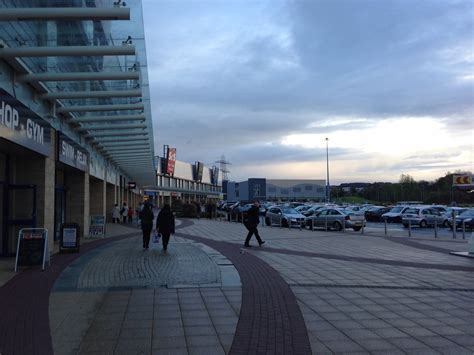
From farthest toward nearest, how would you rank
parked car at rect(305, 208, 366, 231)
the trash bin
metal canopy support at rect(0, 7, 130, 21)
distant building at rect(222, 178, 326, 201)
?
distant building at rect(222, 178, 326, 201) < parked car at rect(305, 208, 366, 231) < the trash bin < metal canopy support at rect(0, 7, 130, 21)

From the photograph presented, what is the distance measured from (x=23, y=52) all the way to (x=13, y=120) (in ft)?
6.46

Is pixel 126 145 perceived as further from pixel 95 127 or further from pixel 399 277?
pixel 399 277

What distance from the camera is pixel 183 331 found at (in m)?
5.98

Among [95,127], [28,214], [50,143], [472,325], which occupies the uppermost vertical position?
[95,127]

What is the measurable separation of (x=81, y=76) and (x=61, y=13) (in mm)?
3126

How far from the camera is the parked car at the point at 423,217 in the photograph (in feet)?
112

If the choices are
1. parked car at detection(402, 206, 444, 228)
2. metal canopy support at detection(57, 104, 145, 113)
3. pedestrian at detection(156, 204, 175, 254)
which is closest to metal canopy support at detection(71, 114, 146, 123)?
metal canopy support at detection(57, 104, 145, 113)

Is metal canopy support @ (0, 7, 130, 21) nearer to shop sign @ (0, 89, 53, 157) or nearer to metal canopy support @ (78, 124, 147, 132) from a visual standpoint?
shop sign @ (0, 89, 53, 157)

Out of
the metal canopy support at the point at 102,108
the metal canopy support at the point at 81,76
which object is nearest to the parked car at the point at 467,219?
the metal canopy support at the point at 102,108

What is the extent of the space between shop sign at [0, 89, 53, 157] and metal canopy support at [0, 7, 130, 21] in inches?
106

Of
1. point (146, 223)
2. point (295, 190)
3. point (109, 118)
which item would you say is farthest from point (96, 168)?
point (295, 190)

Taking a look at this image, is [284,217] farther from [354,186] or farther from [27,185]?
[354,186]

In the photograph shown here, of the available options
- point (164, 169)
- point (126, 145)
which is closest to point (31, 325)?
point (126, 145)

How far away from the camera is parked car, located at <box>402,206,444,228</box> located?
34.1 metres
